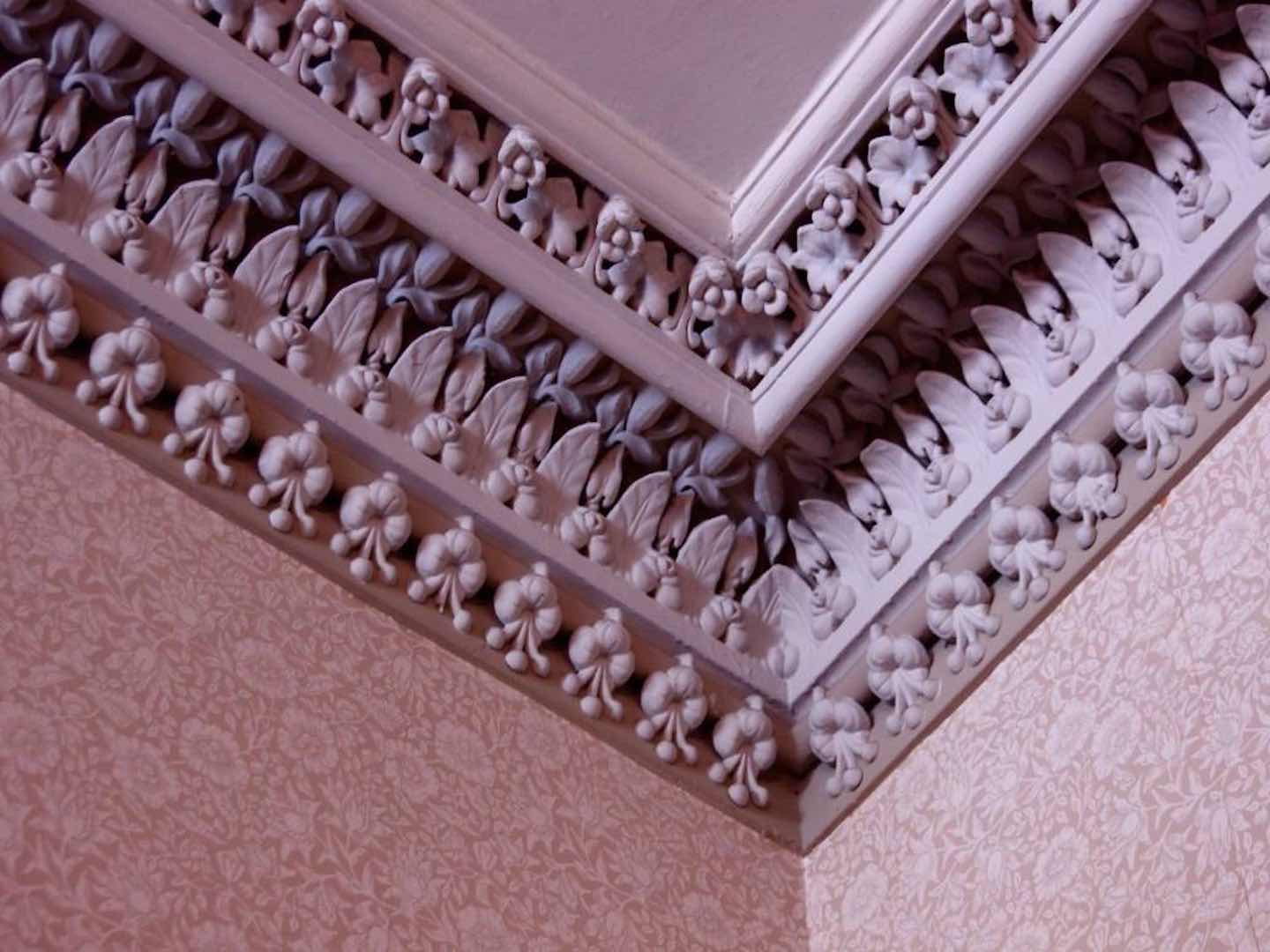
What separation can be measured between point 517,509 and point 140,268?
0.32 m

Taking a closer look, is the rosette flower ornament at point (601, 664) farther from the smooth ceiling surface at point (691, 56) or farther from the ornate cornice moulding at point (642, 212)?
the smooth ceiling surface at point (691, 56)

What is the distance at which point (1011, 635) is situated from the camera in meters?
1.54

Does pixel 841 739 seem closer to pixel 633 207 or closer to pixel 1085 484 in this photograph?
pixel 1085 484

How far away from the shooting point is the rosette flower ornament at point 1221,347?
1.43 m

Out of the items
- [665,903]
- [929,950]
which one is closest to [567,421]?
[665,903]

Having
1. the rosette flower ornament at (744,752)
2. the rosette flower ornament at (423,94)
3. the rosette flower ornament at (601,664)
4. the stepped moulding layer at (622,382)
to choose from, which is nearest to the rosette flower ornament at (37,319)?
the stepped moulding layer at (622,382)

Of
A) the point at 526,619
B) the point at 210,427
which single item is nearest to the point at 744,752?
the point at 526,619

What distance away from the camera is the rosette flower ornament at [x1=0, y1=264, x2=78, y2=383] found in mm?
1479

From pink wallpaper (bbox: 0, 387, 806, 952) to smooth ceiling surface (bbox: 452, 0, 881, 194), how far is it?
422mm

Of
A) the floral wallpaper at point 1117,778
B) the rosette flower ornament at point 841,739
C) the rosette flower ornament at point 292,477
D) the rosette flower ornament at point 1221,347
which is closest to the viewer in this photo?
the floral wallpaper at point 1117,778

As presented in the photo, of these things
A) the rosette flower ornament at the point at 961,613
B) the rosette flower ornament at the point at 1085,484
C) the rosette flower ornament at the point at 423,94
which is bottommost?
the rosette flower ornament at the point at 961,613

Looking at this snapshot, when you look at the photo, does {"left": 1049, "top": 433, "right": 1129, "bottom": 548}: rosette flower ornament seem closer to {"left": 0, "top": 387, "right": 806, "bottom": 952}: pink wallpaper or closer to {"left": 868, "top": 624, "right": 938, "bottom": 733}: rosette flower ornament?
{"left": 868, "top": 624, "right": 938, "bottom": 733}: rosette flower ornament

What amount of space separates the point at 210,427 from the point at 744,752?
46 centimetres

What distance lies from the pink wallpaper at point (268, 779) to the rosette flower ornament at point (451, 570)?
3 cm
